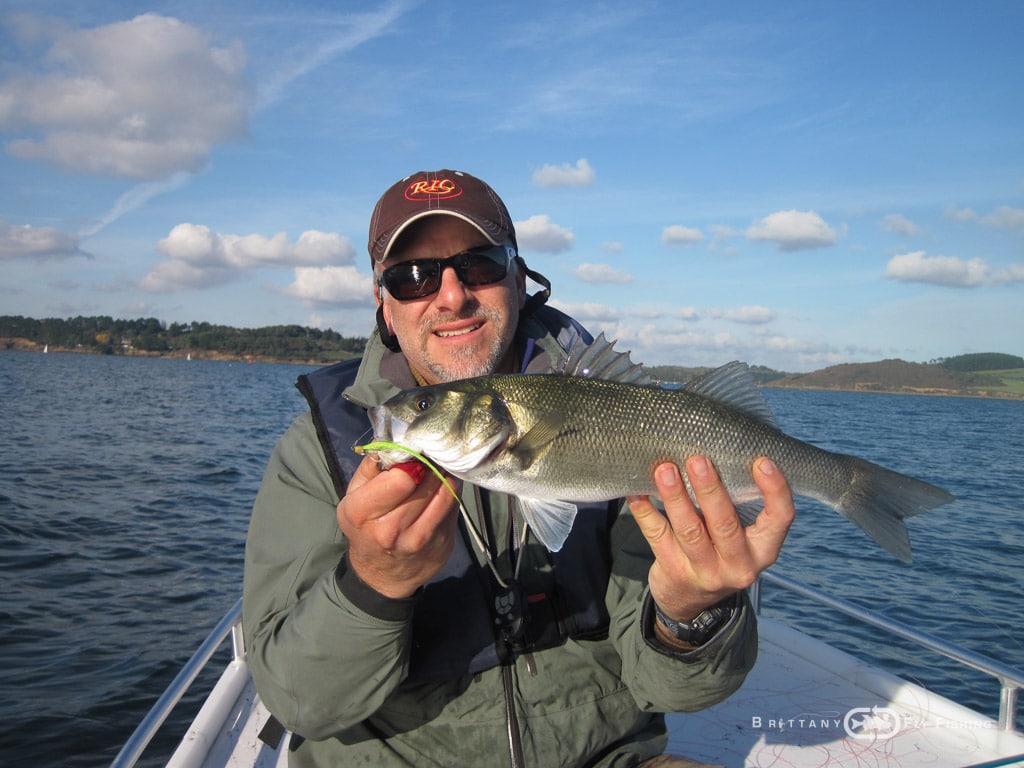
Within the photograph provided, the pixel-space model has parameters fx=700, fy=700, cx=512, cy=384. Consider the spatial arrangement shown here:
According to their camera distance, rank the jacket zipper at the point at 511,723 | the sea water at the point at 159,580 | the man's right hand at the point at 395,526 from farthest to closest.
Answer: the sea water at the point at 159,580 < the jacket zipper at the point at 511,723 < the man's right hand at the point at 395,526

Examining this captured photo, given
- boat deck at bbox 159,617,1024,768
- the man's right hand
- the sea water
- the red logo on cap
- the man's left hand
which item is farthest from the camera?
the sea water

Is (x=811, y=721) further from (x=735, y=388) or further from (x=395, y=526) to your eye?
(x=395, y=526)

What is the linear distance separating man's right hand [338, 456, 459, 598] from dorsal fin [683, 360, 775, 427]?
1467 millimetres

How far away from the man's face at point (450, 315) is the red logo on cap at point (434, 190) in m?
0.12

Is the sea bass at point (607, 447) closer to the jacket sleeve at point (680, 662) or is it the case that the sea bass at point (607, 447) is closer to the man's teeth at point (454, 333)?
the jacket sleeve at point (680, 662)

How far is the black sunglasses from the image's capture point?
3.72 metres

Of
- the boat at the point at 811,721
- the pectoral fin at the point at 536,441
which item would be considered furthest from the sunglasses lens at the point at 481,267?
the boat at the point at 811,721

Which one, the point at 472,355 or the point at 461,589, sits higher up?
the point at 472,355

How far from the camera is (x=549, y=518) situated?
3043 millimetres

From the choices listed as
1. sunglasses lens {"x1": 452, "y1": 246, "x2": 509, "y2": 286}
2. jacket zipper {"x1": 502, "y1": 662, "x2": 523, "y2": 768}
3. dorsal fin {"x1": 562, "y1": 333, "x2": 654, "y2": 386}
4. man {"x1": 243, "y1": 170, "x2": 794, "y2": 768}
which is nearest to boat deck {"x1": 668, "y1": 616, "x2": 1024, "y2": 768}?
man {"x1": 243, "y1": 170, "x2": 794, "y2": 768}

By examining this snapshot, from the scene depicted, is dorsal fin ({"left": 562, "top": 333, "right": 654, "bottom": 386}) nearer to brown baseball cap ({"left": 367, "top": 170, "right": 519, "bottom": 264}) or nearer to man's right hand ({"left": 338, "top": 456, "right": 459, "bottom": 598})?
brown baseball cap ({"left": 367, "top": 170, "right": 519, "bottom": 264})

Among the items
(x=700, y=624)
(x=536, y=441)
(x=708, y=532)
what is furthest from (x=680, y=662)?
(x=536, y=441)

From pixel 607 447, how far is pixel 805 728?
3351 mm

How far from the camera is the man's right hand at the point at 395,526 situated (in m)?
2.43
